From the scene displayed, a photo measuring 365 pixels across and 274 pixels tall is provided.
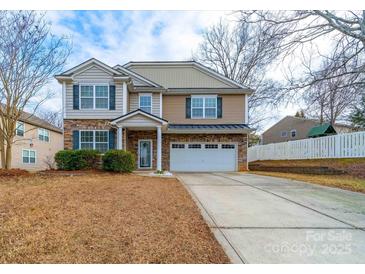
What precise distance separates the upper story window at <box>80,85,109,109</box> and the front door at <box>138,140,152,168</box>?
3640 mm

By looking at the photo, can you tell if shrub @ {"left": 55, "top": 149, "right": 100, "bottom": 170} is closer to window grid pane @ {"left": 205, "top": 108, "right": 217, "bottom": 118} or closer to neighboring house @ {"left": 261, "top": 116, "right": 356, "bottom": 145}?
window grid pane @ {"left": 205, "top": 108, "right": 217, "bottom": 118}

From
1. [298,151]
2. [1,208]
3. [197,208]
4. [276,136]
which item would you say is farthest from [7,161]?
[276,136]

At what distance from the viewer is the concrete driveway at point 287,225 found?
344 centimetres

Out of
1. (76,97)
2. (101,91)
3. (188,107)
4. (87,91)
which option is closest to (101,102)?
(101,91)

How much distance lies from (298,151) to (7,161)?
17717 mm

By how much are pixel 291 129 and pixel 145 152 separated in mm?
28307

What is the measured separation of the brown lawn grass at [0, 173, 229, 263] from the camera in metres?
3.21

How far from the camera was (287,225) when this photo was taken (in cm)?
464

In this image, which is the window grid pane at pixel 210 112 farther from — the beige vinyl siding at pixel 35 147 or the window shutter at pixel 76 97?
the beige vinyl siding at pixel 35 147

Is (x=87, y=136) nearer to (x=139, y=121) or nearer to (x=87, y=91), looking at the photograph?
(x=87, y=91)

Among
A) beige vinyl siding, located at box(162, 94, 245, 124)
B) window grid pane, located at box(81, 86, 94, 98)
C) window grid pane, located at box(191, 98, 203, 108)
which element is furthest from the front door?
window grid pane, located at box(81, 86, 94, 98)

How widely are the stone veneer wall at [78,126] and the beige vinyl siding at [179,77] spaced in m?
5.41

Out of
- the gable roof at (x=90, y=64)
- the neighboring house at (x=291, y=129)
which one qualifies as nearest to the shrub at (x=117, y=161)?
the gable roof at (x=90, y=64)
